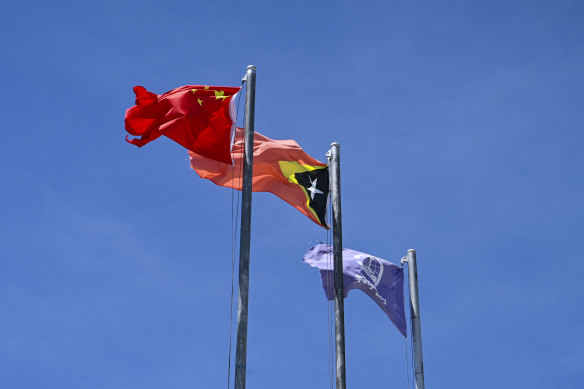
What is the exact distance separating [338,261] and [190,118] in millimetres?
4705

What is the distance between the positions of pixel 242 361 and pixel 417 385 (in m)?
8.54

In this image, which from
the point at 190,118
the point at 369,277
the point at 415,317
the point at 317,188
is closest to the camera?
the point at 190,118

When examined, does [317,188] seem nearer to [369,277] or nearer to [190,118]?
[369,277]

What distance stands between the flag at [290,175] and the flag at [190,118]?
1744mm

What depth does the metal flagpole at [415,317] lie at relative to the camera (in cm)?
2314

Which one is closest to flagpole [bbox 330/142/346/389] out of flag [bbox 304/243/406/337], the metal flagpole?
flag [bbox 304/243/406/337]

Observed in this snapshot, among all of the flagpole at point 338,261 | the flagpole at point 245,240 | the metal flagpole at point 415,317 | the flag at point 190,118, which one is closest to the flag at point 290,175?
the flagpole at point 338,261

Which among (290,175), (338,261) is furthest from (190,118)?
(338,261)

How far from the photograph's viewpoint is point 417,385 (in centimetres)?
2298

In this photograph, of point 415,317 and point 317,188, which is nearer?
point 317,188

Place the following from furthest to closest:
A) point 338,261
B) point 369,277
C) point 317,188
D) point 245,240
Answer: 1. point 369,277
2. point 317,188
3. point 338,261
4. point 245,240

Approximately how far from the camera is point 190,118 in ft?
64.0

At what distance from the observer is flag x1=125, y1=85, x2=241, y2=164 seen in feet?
63.6

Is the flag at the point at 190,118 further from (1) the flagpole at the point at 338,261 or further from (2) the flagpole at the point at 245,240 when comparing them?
(1) the flagpole at the point at 338,261
